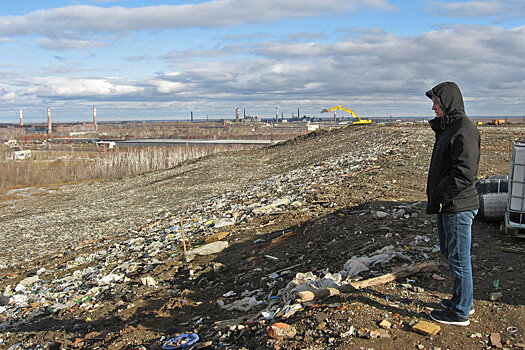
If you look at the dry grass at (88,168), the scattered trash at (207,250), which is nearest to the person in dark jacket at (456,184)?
the scattered trash at (207,250)

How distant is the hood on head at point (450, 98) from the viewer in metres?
3.53

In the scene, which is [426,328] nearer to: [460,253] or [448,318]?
[448,318]

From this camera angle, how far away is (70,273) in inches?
356

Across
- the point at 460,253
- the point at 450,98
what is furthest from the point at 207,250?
the point at 450,98

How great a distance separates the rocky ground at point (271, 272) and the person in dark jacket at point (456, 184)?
32cm

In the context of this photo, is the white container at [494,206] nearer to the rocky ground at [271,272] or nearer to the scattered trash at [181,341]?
the rocky ground at [271,272]

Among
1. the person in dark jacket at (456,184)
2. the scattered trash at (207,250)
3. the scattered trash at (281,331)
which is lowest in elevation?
the scattered trash at (207,250)

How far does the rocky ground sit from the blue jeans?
213 mm

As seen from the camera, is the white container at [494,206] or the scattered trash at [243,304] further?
the white container at [494,206]

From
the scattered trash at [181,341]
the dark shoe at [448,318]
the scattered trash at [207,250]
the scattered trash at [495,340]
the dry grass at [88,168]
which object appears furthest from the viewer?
the dry grass at [88,168]

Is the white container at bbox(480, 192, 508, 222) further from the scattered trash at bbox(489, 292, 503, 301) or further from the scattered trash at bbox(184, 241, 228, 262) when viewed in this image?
the scattered trash at bbox(184, 241, 228, 262)

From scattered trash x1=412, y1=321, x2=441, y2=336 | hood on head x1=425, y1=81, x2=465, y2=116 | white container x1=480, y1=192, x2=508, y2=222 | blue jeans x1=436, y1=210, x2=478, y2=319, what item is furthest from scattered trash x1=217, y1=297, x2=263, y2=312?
white container x1=480, y1=192, x2=508, y2=222

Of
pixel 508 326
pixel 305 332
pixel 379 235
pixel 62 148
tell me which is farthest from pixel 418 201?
pixel 62 148

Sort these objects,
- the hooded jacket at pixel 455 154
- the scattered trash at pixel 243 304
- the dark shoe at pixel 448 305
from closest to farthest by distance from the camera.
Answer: the hooded jacket at pixel 455 154 → the dark shoe at pixel 448 305 → the scattered trash at pixel 243 304
